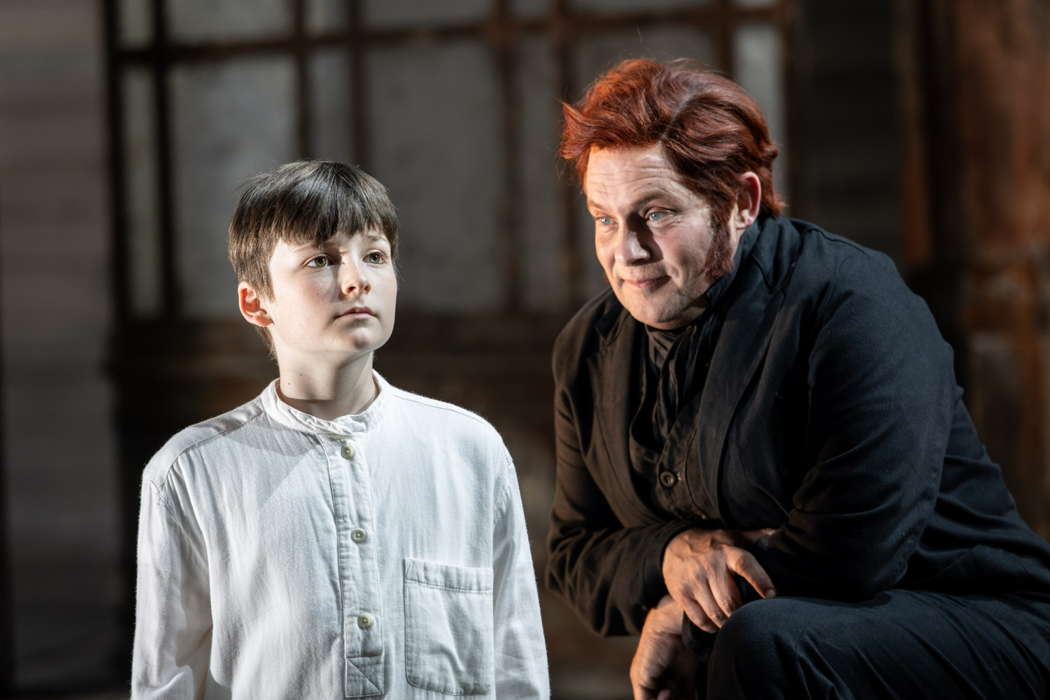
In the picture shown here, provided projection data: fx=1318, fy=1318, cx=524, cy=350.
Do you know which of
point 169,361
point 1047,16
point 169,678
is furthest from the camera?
point 169,361

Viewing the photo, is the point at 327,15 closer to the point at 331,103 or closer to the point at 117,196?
the point at 331,103

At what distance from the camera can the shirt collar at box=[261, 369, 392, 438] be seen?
2.02 meters

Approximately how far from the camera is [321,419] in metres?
2.02

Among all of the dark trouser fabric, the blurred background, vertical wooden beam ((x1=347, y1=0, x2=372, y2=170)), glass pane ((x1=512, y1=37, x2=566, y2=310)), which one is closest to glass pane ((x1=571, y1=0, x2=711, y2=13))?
the blurred background

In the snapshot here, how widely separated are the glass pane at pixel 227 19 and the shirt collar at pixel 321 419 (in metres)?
2.70

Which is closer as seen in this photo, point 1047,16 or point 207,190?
point 1047,16

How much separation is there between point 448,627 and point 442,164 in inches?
102

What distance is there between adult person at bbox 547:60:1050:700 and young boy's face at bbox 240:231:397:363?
1.19ft

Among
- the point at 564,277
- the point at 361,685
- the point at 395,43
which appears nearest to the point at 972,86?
the point at 564,277

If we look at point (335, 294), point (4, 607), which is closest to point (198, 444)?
point (335, 294)

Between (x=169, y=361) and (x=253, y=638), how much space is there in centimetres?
279

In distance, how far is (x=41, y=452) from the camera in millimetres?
4750

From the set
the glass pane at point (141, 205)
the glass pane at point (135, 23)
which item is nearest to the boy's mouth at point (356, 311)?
the glass pane at point (141, 205)

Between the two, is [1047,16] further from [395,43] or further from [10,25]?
[10,25]
